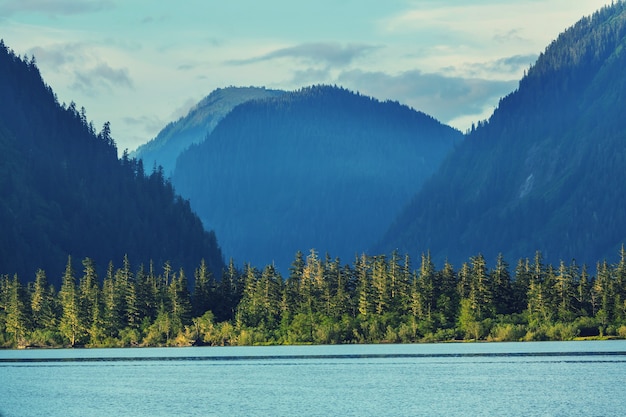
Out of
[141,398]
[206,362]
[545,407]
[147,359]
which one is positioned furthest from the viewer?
[147,359]

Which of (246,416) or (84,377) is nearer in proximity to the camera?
(246,416)

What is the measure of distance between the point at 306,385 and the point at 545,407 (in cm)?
3391

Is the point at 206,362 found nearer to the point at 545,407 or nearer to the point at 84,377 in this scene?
the point at 84,377

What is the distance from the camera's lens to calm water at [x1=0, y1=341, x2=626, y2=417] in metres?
108

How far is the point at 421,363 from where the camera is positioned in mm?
157125

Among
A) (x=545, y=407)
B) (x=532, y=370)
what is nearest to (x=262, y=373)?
(x=532, y=370)

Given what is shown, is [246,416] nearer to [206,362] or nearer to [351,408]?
[351,408]

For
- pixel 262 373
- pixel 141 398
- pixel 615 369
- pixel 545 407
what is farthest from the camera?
pixel 262 373

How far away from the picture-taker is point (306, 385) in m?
131

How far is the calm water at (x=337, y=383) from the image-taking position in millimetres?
108188

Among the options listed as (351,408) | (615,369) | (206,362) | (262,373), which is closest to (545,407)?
(351,408)

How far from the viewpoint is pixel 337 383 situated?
132 m

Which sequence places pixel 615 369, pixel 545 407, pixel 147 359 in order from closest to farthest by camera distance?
pixel 545 407, pixel 615 369, pixel 147 359

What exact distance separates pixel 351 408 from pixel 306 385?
2331 cm
